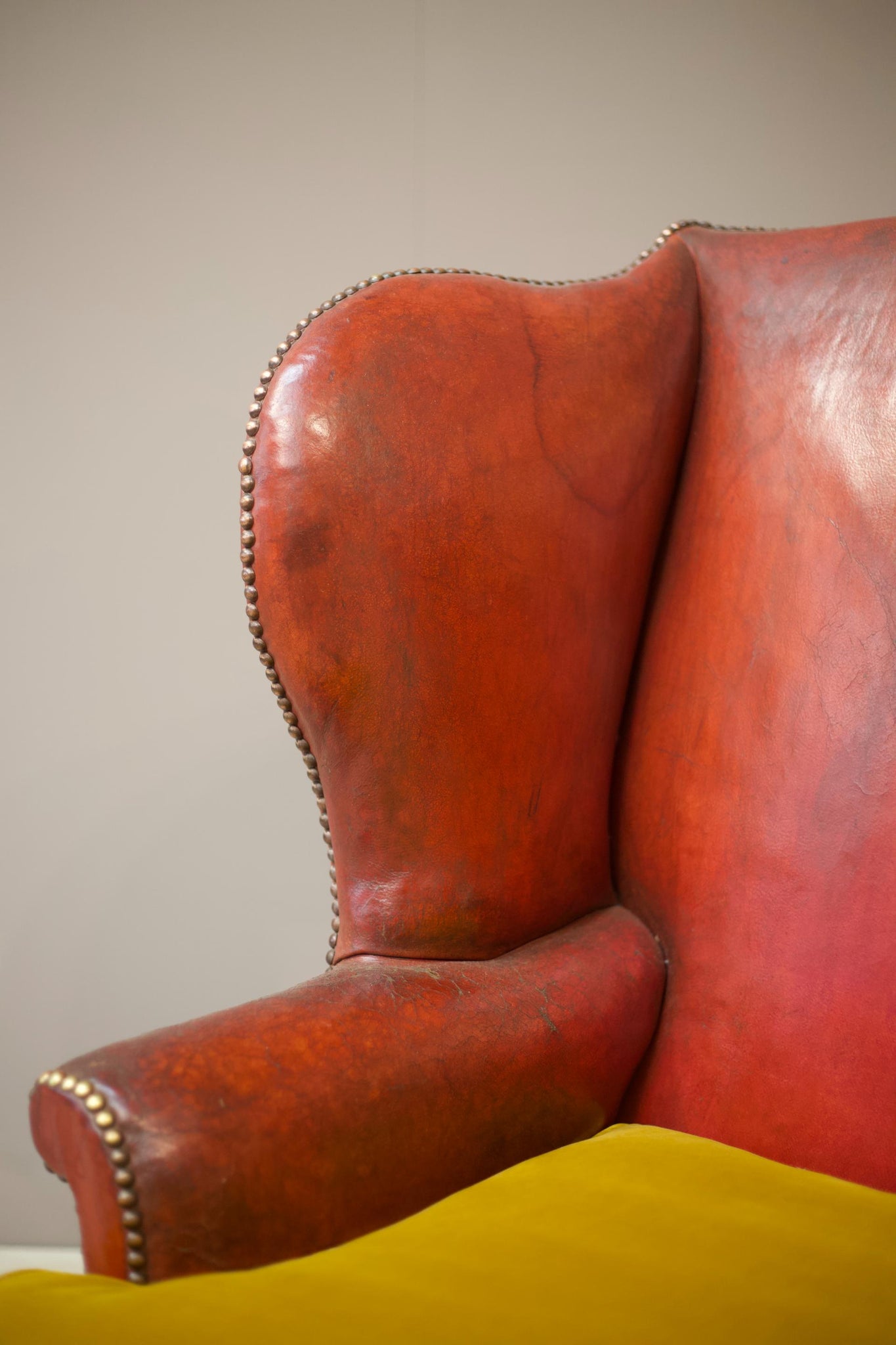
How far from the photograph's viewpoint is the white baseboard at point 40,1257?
1.21m

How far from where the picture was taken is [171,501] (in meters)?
1.16

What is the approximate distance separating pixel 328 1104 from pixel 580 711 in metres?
0.29

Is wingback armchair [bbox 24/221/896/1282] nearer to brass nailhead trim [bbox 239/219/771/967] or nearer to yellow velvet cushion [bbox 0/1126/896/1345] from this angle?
brass nailhead trim [bbox 239/219/771/967]

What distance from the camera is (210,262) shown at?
1139 millimetres

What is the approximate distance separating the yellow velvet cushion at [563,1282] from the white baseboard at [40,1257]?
997 millimetres

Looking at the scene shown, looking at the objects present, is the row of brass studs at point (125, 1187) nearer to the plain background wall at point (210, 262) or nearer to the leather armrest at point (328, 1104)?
the leather armrest at point (328, 1104)

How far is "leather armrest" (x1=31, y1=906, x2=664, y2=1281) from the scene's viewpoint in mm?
420

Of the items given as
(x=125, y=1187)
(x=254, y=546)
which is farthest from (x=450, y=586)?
(x=125, y=1187)

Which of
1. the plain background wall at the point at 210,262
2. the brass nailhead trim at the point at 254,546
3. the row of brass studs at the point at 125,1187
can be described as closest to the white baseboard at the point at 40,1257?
the plain background wall at the point at 210,262

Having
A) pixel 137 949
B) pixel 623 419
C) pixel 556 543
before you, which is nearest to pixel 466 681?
pixel 556 543

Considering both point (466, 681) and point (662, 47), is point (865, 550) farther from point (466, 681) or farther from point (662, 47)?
point (662, 47)

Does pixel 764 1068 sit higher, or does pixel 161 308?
pixel 161 308

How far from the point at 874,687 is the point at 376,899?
0.32 metres

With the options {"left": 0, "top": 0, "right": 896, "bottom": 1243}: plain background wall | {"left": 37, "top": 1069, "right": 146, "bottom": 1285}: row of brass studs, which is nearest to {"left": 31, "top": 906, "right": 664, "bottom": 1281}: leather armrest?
{"left": 37, "top": 1069, "right": 146, "bottom": 1285}: row of brass studs
